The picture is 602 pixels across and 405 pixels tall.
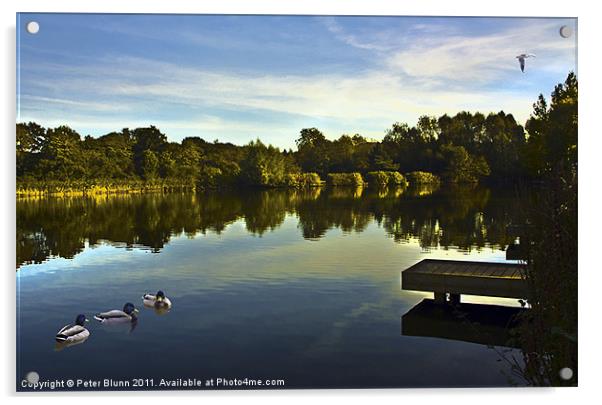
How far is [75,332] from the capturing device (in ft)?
14.1

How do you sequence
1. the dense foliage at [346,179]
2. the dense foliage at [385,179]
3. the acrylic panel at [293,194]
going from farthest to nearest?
the dense foliage at [346,179] → the dense foliage at [385,179] → the acrylic panel at [293,194]

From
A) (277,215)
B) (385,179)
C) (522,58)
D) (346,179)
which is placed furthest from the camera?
(277,215)

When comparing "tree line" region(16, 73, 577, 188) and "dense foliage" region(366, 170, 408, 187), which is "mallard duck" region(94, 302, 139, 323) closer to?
"tree line" region(16, 73, 577, 188)

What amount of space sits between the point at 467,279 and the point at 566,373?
112cm

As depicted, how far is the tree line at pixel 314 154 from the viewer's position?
14.6ft

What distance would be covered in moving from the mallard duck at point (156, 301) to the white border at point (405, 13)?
99cm

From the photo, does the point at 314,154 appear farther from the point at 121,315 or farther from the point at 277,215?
the point at 121,315

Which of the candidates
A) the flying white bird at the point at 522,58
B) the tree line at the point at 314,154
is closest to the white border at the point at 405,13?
the tree line at the point at 314,154

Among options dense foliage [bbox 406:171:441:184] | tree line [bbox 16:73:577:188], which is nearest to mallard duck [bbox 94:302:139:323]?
tree line [bbox 16:73:577:188]

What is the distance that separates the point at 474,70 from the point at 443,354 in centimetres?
252

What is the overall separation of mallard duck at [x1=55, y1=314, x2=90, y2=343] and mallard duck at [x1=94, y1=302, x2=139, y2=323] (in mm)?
141

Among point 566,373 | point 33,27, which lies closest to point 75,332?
point 33,27

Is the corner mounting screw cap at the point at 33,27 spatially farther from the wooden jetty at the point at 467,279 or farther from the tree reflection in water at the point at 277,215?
the wooden jetty at the point at 467,279
